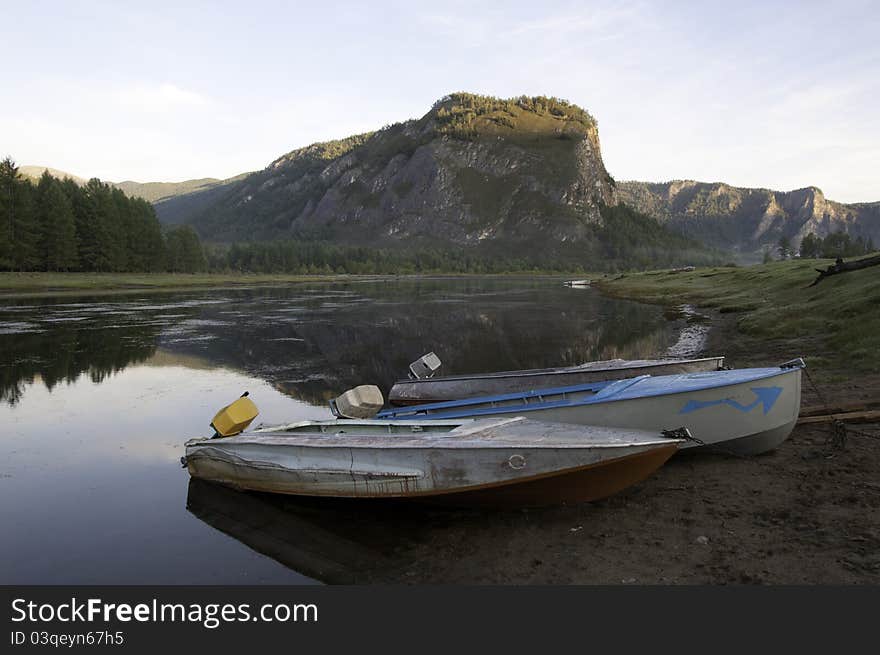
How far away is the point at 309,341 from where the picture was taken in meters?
30.9

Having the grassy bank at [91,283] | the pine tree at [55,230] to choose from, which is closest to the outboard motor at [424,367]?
the grassy bank at [91,283]

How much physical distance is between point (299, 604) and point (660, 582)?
4.19 meters

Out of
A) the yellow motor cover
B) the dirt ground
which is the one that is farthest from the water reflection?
the dirt ground

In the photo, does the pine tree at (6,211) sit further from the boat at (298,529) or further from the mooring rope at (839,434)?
the mooring rope at (839,434)

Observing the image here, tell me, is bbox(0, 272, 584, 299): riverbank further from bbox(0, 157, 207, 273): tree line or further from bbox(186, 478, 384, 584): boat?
bbox(186, 478, 384, 584): boat

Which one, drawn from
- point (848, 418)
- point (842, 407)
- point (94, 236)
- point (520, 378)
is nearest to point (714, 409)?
point (848, 418)

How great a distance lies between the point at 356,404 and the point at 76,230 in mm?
94619

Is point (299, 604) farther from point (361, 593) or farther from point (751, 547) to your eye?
point (751, 547)

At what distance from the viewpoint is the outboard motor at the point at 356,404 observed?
11945 mm

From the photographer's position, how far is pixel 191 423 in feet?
49.1

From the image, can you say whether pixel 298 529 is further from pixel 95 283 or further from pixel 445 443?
pixel 95 283

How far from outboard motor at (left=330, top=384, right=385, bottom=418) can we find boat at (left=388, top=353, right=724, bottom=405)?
13.3 ft

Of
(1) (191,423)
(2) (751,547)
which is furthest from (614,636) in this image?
(1) (191,423)

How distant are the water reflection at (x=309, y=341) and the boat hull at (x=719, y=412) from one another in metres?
10.3
